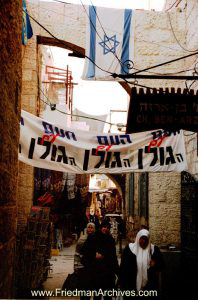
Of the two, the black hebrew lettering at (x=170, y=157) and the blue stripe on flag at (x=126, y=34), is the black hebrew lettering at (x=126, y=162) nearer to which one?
the black hebrew lettering at (x=170, y=157)

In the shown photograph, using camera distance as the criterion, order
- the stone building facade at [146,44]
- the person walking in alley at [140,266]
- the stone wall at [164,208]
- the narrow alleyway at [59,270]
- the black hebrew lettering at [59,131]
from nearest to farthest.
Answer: the person walking in alley at [140,266], the black hebrew lettering at [59,131], the stone wall at [164,208], the narrow alleyway at [59,270], the stone building facade at [146,44]

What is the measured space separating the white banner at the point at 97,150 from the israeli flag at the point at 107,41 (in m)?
2.67

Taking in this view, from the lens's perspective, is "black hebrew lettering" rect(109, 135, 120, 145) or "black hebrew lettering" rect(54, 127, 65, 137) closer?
"black hebrew lettering" rect(54, 127, 65, 137)

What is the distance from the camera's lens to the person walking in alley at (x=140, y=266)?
18.2 ft

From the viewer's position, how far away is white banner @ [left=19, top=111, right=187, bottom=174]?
248 inches

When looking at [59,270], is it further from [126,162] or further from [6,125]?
[6,125]

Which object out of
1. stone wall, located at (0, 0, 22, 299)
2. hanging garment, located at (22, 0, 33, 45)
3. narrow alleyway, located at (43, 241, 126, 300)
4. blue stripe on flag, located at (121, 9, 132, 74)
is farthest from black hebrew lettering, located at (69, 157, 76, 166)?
blue stripe on flag, located at (121, 9, 132, 74)

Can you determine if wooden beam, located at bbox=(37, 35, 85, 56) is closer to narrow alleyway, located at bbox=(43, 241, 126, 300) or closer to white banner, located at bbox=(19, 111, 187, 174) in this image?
white banner, located at bbox=(19, 111, 187, 174)

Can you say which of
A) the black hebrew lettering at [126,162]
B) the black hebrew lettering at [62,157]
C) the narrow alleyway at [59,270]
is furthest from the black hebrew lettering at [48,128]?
the narrow alleyway at [59,270]

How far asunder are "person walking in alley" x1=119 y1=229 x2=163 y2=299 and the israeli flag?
14.0 feet

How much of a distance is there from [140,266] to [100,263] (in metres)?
0.88

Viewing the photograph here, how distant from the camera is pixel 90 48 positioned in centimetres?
905

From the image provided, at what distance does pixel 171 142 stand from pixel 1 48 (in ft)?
14.3

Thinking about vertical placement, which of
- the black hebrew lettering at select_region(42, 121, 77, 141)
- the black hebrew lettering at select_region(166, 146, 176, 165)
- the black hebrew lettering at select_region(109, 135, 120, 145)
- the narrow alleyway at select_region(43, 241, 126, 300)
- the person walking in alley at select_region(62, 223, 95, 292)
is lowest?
the narrow alleyway at select_region(43, 241, 126, 300)
